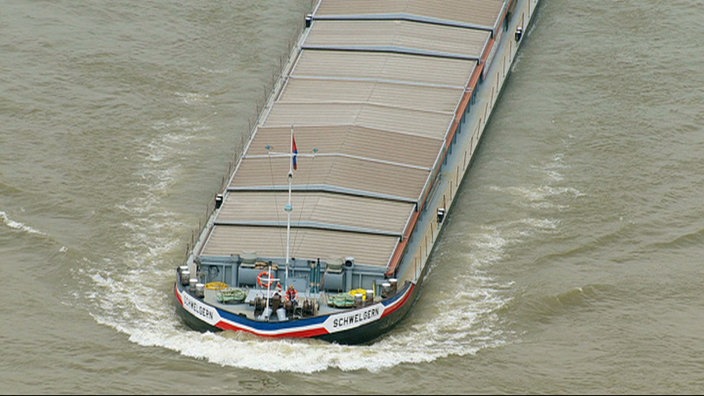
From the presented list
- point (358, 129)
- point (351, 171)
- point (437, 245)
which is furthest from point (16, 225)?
point (437, 245)

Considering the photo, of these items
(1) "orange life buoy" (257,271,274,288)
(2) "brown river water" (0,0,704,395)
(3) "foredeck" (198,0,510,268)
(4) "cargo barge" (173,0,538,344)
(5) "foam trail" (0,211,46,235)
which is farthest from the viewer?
(5) "foam trail" (0,211,46,235)

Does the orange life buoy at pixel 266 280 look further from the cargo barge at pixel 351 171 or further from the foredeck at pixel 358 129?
the foredeck at pixel 358 129

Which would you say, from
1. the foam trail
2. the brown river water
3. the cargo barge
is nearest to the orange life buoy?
the cargo barge

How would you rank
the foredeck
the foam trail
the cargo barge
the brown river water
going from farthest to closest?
the foam trail
the foredeck
the cargo barge
the brown river water

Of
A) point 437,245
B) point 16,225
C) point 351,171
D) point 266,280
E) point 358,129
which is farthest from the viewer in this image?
point 358,129

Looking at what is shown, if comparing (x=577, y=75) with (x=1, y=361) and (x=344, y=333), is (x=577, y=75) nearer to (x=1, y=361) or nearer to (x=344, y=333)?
(x=344, y=333)

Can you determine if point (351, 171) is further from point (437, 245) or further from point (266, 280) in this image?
point (266, 280)

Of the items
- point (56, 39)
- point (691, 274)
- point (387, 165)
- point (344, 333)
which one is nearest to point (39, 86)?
point (56, 39)

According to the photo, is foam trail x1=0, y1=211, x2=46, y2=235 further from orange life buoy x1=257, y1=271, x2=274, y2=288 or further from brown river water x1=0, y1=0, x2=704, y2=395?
orange life buoy x1=257, y1=271, x2=274, y2=288
